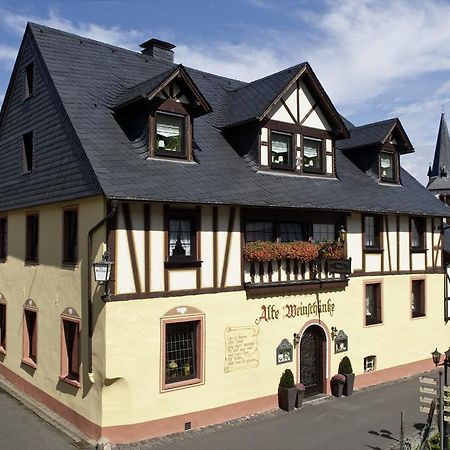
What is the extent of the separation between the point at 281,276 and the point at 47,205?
268 inches

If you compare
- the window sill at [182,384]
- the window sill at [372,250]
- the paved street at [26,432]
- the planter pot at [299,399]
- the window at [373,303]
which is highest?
the window sill at [372,250]

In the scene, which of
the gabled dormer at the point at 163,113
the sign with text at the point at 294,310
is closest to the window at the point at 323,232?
the sign with text at the point at 294,310

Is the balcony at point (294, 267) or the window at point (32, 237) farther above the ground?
the window at point (32, 237)

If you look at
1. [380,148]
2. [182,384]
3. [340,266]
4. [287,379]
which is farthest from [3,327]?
[380,148]

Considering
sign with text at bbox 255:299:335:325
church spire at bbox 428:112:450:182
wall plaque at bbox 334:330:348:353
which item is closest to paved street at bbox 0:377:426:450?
wall plaque at bbox 334:330:348:353

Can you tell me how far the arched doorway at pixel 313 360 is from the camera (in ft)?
53.1

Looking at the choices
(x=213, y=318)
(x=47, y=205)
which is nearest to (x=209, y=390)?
(x=213, y=318)

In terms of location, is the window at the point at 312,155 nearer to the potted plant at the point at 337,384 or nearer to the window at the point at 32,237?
the potted plant at the point at 337,384

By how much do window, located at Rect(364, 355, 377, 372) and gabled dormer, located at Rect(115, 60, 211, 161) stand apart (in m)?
9.23

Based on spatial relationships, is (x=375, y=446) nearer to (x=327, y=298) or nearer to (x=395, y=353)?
(x=327, y=298)

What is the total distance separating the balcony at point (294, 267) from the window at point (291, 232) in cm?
65

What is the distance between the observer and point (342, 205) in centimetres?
1606

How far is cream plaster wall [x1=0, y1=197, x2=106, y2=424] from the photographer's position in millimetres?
12398

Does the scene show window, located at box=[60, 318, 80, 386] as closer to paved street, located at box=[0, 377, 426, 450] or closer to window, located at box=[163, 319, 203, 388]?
paved street, located at box=[0, 377, 426, 450]
